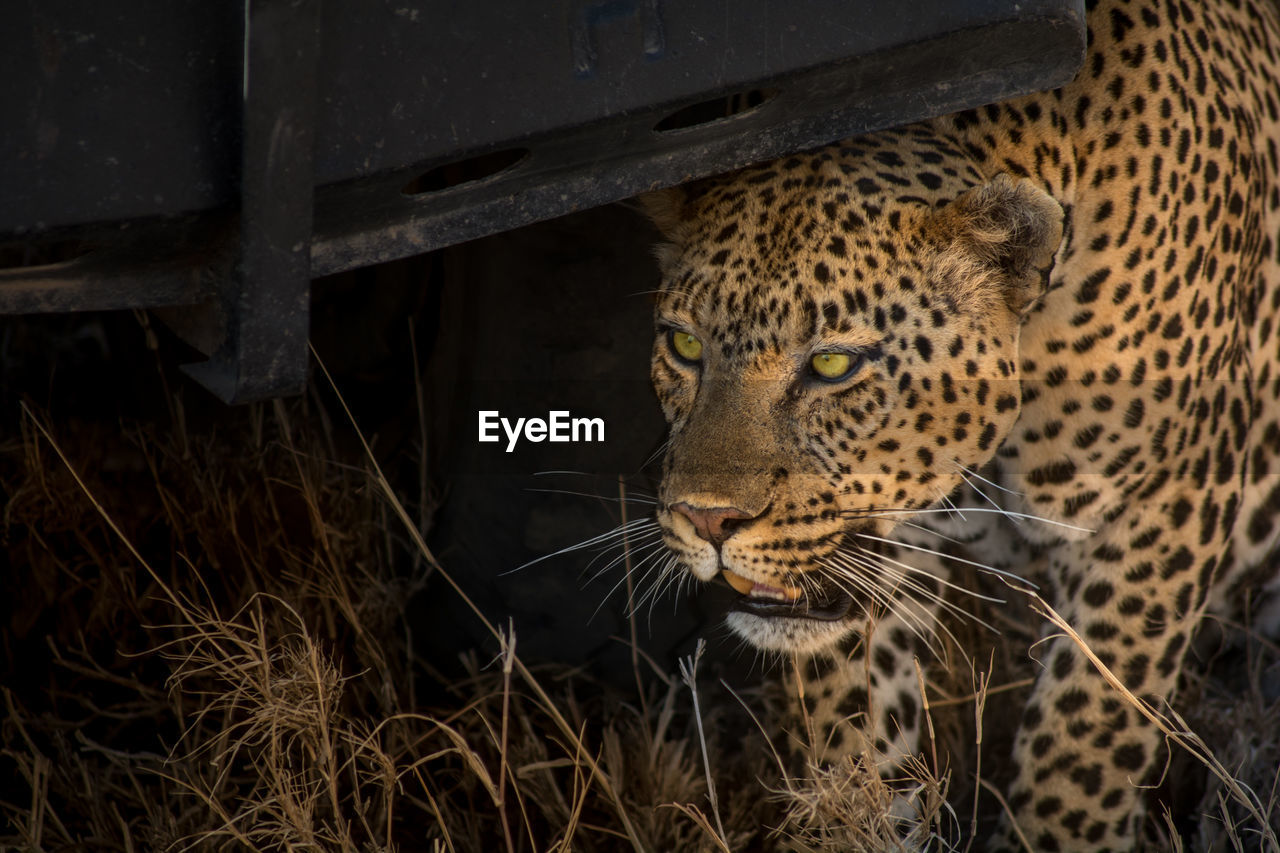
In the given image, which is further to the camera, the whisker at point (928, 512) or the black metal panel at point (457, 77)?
the whisker at point (928, 512)

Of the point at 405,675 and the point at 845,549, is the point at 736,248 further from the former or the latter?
the point at 405,675

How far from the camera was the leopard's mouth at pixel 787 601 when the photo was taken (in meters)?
3.24

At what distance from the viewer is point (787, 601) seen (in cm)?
328

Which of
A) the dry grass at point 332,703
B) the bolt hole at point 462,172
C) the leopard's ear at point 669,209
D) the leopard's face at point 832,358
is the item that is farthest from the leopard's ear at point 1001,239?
the bolt hole at point 462,172

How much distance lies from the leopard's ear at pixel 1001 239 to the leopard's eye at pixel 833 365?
30 centimetres

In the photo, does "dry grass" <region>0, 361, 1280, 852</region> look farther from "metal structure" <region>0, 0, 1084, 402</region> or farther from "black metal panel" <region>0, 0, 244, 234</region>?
"black metal panel" <region>0, 0, 244, 234</region>

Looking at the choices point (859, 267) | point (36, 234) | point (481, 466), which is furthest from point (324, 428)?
point (36, 234)

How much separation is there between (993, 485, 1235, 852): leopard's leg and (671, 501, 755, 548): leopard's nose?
1067mm

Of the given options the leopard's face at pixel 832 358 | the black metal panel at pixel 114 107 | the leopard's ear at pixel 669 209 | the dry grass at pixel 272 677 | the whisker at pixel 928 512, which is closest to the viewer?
the black metal panel at pixel 114 107

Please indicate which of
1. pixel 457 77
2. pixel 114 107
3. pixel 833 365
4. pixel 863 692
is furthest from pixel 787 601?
pixel 114 107

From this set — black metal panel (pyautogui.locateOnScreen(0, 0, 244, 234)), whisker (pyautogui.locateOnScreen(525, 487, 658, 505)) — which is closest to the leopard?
whisker (pyautogui.locateOnScreen(525, 487, 658, 505))

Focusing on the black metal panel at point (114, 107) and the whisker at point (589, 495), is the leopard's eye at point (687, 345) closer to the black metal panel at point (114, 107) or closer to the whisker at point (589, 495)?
the whisker at point (589, 495)

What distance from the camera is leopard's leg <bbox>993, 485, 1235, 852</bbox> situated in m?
3.56

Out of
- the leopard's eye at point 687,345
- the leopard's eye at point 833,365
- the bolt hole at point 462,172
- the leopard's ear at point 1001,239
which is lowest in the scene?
the leopard's eye at point 833,365
